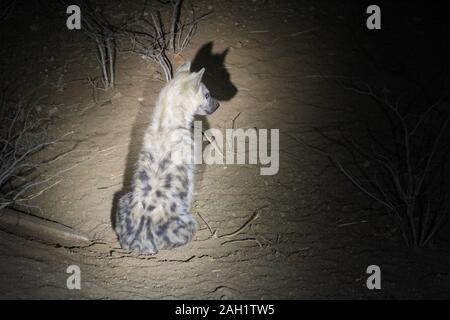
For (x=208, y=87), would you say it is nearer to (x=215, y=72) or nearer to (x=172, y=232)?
(x=215, y=72)

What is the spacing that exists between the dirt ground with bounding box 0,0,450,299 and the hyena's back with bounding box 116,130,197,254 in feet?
0.55

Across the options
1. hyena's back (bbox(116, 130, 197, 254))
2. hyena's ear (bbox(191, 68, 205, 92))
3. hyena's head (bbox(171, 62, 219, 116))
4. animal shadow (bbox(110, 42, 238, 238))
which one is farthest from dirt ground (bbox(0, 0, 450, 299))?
hyena's ear (bbox(191, 68, 205, 92))

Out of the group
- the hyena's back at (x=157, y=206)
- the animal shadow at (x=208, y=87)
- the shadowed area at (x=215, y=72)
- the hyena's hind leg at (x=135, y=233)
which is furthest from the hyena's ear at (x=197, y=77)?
the shadowed area at (x=215, y=72)

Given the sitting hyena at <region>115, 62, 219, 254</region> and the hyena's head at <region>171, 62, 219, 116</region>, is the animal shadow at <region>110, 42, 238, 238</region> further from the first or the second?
the hyena's head at <region>171, 62, 219, 116</region>

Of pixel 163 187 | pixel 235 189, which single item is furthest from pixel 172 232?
pixel 235 189

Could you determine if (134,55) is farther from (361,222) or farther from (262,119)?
(361,222)

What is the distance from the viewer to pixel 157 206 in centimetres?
464

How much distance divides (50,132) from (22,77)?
71.0 inches

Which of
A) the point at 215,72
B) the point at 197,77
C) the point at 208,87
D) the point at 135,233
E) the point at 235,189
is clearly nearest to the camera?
the point at 135,233

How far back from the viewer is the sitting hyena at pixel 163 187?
4.61 metres

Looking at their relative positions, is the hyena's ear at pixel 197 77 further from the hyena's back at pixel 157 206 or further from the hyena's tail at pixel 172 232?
the hyena's tail at pixel 172 232

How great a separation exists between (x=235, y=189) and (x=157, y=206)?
1158mm

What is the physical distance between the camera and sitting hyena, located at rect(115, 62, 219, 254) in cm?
461

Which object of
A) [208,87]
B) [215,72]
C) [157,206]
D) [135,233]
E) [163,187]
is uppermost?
[215,72]
